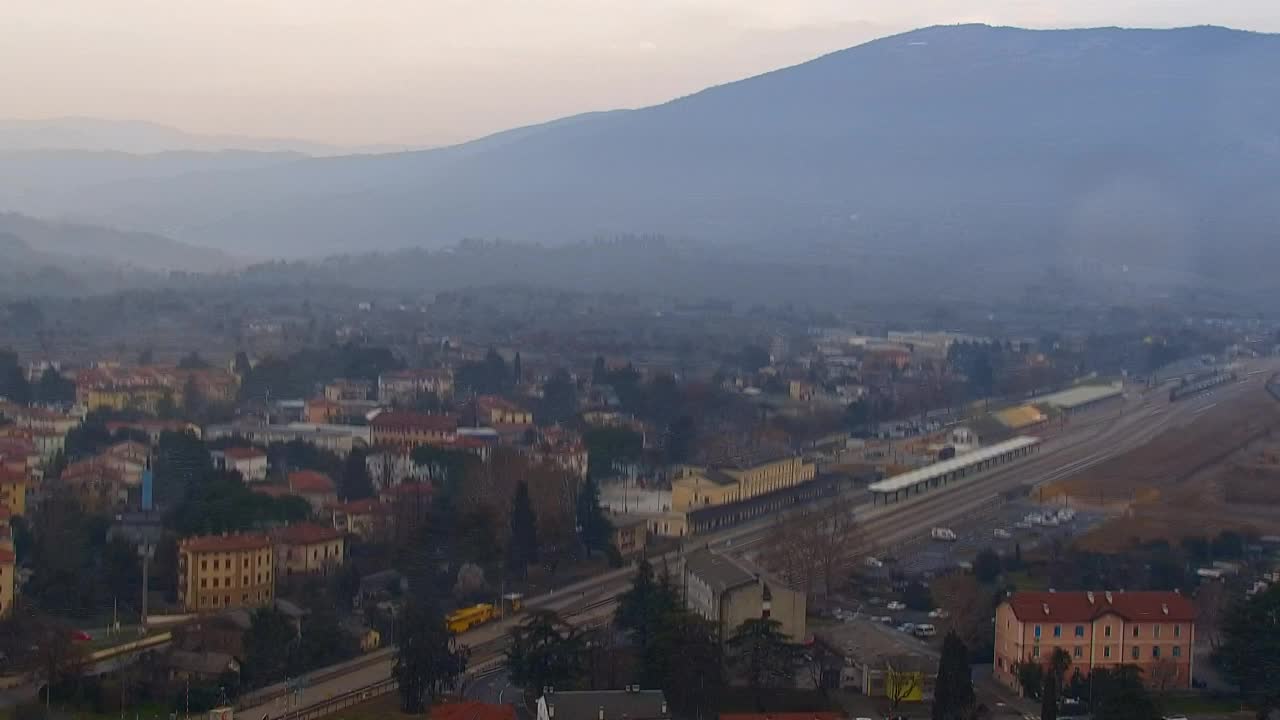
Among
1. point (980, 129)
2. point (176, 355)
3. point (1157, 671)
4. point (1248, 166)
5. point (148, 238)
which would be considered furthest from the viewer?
point (980, 129)

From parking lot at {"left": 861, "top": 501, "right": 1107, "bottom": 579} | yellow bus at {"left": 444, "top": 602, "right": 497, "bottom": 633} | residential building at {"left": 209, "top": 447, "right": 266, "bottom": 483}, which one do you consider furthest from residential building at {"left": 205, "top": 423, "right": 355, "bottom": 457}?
yellow bus at {"left": 444, "top": 602, "right": 497, "bottom": 633}

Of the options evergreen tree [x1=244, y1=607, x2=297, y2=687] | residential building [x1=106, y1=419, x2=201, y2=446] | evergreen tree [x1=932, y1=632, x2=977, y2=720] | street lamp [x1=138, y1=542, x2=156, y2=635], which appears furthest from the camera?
residential building [x1=106, y1=419, x2=201, y2=446]

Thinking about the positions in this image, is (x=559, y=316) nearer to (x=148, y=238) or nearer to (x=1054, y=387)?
(x=1054, y=387)

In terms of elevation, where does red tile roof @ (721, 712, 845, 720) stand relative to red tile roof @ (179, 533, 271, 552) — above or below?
below

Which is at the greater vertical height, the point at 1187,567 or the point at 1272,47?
the point at 1272,47

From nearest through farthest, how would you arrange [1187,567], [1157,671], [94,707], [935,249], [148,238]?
[94,707]
[1157,671]
[1187,567]
[935,249]
[148,238]

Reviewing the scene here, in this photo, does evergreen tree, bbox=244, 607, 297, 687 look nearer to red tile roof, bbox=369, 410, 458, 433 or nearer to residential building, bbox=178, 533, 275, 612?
residential building, bbox=178, 533, 275, 612

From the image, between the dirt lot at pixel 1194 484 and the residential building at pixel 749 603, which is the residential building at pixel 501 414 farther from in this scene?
the residential building at pixel 749 603

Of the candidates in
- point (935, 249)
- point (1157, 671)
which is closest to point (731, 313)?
point (935, 249)

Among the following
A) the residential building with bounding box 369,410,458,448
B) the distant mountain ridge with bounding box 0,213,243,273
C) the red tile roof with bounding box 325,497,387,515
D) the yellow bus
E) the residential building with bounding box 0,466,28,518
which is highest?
the residential building with bounding box 0,466,28,518
